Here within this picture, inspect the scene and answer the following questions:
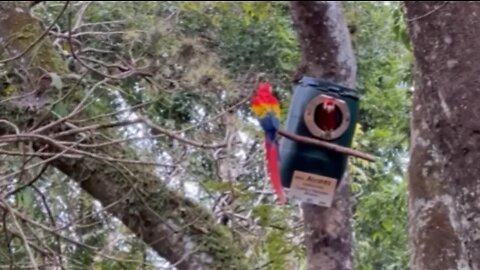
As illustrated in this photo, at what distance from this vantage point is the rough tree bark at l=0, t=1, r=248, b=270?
2.46 meters

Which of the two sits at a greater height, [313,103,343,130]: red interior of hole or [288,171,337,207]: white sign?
[313,103,343,130]: red interior of hole

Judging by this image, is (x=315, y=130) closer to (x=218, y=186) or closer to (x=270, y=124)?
(x=270, y=124)

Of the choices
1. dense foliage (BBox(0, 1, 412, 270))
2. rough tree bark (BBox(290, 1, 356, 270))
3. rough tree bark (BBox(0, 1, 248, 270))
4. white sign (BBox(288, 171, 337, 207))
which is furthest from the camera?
rough tree bark (BBox(0, 1, 248, 270))

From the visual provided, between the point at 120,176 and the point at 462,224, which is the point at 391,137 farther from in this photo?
the point at 462,224

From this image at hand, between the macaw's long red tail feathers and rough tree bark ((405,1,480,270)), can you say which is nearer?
rough tree bark ((405,1,480,270))

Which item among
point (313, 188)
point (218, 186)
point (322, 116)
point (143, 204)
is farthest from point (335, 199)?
point (143, 204)

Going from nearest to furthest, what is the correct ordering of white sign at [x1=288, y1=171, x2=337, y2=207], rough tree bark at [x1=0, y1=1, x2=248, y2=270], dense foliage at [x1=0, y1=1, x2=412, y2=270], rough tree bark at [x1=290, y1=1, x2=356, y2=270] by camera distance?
1. rough tree bark at [x1=290, y1=1, x2=356, y2=270]
2. white sign at [x1=288, y1=171, x2=337, y2=207]
3. dense foliage at [x1=0, y1=1, x2=412, y2=270]
4. rough tree bark at [x1=0, y1=1, x2=248, y2=270]

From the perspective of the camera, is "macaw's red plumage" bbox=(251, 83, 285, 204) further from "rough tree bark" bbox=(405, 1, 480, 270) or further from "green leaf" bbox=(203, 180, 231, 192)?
"green leaf" bbox=(203, 180, 231, 192)

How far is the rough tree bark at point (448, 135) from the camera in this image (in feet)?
5.63

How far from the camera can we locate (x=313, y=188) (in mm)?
1803

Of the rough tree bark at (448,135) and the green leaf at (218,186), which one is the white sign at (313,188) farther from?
the green leaf at (218,186)

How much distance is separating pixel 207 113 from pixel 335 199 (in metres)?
1.16

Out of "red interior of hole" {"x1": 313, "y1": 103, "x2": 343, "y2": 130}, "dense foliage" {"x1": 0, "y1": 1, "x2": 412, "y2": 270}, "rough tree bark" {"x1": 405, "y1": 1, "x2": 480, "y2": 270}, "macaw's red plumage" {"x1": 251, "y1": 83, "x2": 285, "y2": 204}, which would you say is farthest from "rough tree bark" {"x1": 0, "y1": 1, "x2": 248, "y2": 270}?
"rough tree bark" {"x1": 405, "y1": 1, "x2": 480, "y2": 270}

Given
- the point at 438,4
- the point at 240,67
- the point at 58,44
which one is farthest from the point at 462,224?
the point at 58,44
